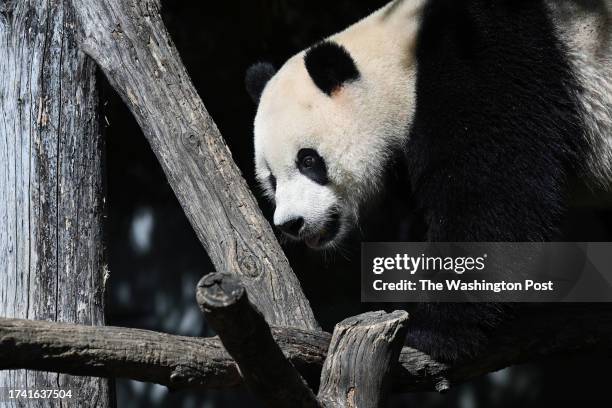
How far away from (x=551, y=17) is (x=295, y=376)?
6.98ft

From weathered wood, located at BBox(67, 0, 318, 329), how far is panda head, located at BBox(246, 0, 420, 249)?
396 millimetres

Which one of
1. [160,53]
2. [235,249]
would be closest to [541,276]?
[235,249]

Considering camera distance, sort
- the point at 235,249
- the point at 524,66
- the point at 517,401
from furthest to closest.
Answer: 1. the point at 517,401
2. the point at 524,66
3. the point at 235,249

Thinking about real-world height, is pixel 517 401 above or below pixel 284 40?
below

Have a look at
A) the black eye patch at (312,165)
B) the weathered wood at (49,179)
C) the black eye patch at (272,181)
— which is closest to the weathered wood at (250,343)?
the weathered wood at (49,179)

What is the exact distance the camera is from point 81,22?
11.7 feet

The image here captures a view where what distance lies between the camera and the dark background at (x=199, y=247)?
6293 mm

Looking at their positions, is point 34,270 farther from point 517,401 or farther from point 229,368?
point 517,401

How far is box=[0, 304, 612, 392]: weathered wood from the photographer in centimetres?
218

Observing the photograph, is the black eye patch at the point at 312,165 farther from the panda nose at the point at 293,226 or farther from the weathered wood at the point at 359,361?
the weathered wood at the point at 359,361

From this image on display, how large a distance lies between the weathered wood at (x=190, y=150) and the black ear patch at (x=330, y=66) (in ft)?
1.85

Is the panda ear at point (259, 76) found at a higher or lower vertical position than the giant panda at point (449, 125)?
higher

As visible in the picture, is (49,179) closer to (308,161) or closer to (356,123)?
(308,161)

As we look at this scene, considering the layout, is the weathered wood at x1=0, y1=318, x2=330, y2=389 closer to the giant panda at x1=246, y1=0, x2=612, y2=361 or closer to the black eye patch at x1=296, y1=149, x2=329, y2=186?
the giant panda at x1=246, y1=0, x2=612, y2=361
